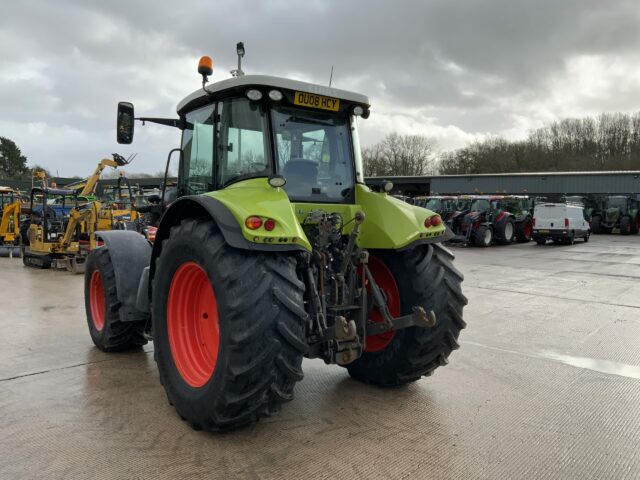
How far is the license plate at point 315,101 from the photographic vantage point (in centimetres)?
364

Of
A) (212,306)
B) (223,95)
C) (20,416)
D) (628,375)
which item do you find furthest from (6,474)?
(628,375)

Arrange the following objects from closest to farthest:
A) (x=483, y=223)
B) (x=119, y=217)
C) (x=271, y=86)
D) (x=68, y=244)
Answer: (x=271, y=86) → (x=68, y=244) → (x=119, y=217) → (x=483, y=223)

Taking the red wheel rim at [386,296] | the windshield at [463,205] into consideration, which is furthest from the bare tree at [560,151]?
the red wheel rim at [386,296]

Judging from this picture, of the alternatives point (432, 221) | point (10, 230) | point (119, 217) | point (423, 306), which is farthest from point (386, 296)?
point (10, 230)

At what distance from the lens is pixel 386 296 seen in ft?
13.0

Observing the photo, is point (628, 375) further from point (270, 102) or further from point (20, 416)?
point (20, 416)

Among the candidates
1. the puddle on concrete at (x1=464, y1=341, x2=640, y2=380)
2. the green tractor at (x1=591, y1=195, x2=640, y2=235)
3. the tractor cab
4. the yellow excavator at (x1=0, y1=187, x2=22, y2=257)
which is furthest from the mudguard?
the green tractor at (x1=591, y1=195, x2=640, y2=235)

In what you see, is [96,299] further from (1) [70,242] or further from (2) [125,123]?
(1) [70,242]

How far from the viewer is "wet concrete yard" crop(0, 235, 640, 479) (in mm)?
2834

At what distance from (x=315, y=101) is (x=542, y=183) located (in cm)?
3545

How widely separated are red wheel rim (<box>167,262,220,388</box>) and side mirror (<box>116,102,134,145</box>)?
1.51m

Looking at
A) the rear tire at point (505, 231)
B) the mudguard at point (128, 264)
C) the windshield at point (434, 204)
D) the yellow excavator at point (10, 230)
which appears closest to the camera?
the mudguard at point (128, 264)

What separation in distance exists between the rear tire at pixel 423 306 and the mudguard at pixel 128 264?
2.35m

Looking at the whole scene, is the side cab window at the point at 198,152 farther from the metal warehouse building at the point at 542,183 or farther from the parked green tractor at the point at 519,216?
the metal warehouse building at the point at 542,183
